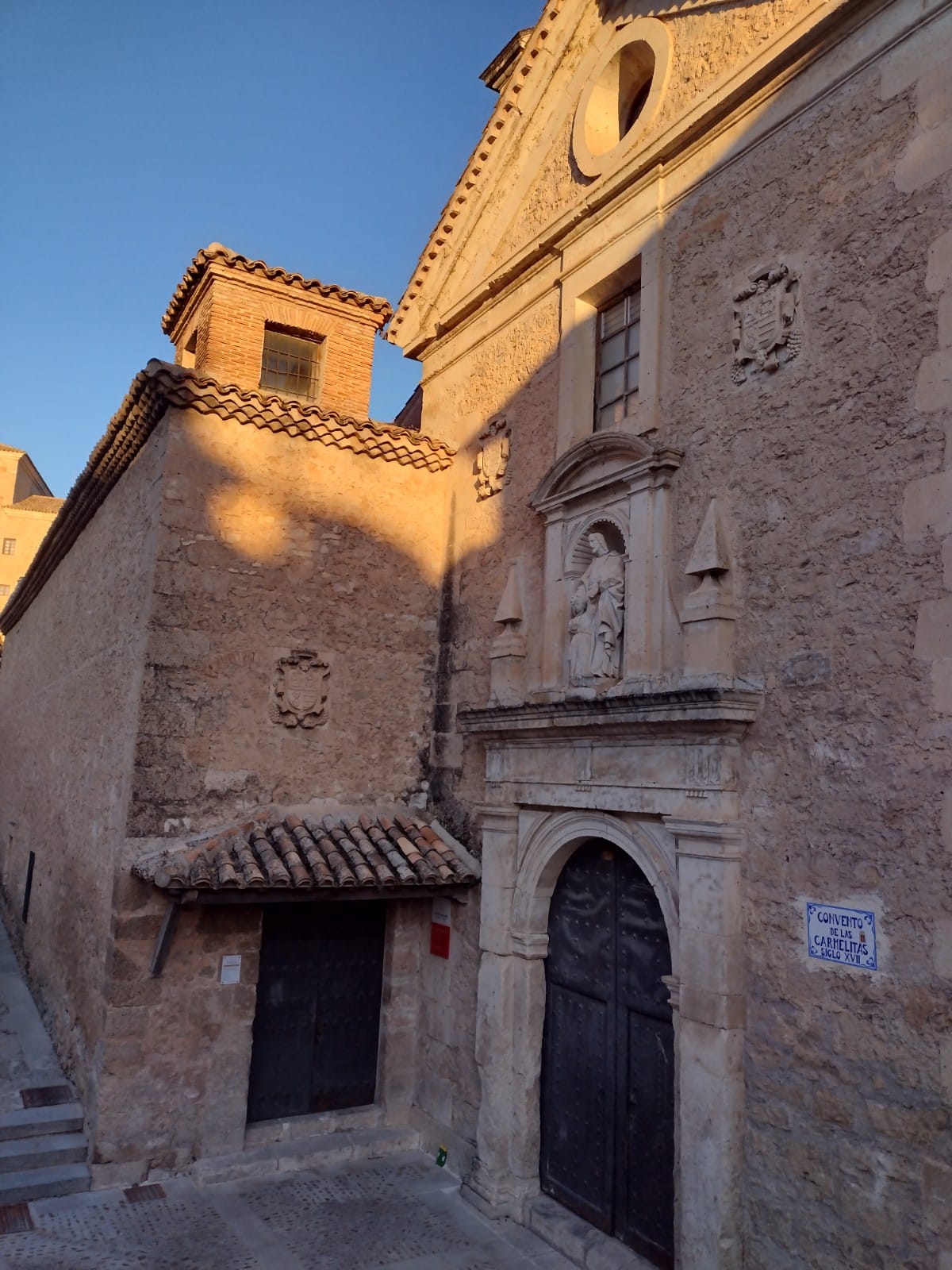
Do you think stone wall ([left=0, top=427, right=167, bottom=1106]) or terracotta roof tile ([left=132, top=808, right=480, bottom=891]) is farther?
stone wall ([left=0, top=427, right=167, bottom=1106])

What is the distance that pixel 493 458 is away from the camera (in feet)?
27.1

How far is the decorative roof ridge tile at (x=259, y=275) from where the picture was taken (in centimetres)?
970

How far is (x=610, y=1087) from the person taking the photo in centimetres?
611

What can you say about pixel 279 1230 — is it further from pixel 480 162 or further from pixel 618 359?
pixel 480 162

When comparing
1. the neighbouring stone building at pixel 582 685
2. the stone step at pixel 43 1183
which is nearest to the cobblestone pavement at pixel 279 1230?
the stone step at pixel 43 1183

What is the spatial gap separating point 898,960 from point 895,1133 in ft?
2.50

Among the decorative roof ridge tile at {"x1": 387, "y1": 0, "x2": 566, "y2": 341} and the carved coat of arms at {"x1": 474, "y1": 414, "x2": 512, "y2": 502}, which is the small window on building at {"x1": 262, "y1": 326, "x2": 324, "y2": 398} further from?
the carved coat of arms at {"x1": 474, "y1": 414, "x2": 512, "y2": 502}

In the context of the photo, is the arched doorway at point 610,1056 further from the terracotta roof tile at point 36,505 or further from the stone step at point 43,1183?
the terracotta roof tile at point 36,505

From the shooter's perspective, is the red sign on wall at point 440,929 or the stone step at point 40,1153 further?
the red sign on wall at point 440,929

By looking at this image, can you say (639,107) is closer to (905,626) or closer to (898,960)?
(905,626)

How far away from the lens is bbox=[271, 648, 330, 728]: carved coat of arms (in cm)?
793

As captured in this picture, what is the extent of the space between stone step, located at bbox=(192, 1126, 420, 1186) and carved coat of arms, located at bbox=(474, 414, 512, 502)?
5.42 meters

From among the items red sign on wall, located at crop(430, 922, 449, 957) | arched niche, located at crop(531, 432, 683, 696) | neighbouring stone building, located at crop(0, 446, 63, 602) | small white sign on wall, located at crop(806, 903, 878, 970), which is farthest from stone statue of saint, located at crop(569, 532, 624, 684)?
neighbouring stone building, located at crop(0, 446, 63, 602)

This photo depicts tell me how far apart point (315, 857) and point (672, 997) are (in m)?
2.94
